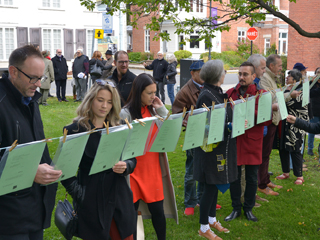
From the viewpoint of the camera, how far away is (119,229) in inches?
126

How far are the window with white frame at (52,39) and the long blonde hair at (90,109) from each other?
27.9m

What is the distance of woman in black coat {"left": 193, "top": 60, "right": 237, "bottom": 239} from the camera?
436 cm

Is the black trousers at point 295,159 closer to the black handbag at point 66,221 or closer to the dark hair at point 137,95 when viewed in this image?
the dark hair at point 137,95

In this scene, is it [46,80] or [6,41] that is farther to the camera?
[6,41]

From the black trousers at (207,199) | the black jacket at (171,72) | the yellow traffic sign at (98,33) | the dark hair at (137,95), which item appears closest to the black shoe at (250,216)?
the black trousers at (207,199)

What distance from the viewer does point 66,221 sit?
3049 millimetres

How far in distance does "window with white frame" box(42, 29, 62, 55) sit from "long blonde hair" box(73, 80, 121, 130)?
27.9 m

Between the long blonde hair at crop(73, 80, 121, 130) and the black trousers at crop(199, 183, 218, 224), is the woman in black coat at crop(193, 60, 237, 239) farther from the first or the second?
the long blonde hair at crop(73, 80, 121, 130)

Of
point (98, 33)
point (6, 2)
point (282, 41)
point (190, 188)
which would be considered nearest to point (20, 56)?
point (190, 188)

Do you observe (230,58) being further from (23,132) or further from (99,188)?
(23,132)

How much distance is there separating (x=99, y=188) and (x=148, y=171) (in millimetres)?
926

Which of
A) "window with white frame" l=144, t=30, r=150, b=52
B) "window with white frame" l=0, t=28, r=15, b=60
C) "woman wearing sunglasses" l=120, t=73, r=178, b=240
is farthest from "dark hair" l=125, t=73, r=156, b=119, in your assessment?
"window with white frame" l=144, t=30, r=150, b=52

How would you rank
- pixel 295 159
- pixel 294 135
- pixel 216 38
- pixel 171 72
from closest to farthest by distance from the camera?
pixel 294 135
pixel 295 159
pixel 171 72
pixel 216 38

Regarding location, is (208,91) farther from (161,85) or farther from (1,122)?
(161,85)
